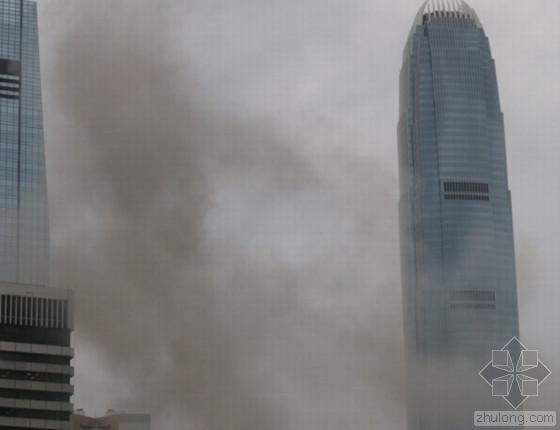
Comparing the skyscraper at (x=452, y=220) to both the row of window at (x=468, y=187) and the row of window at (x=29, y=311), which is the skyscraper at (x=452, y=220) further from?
the row of window at (x=29, y=311)

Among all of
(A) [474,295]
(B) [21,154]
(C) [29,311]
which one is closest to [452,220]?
(A) [474,295]

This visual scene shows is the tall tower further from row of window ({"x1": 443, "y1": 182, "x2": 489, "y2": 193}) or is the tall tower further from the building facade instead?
row of window ({"x1": 443, "y1": 182, "x2": 489, "y2": 193})

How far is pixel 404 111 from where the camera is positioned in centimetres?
19488

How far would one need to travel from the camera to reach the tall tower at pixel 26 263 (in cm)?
12262

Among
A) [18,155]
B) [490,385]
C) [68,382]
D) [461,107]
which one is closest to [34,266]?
[18,155]

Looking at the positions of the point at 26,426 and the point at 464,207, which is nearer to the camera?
the point at 26,426

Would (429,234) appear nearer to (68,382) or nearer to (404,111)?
(404,111)

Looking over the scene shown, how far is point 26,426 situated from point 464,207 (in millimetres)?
83594

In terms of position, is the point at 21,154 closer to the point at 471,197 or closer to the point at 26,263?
the point at 26,263

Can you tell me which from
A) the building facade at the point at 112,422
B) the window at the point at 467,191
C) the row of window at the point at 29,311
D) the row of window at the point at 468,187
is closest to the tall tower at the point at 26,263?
the row of window at the point at 29,311

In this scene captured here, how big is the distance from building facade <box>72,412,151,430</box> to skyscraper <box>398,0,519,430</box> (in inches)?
1496

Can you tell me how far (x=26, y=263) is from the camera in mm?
150750

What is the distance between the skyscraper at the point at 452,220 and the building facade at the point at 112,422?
3799cm

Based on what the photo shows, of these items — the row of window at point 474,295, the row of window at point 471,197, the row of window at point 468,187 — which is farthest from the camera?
the row of window at point 468,187
